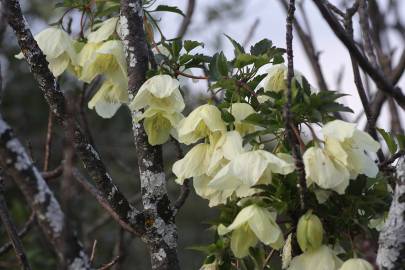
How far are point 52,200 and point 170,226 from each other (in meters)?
0.56

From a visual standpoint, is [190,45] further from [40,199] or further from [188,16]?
[188,16]

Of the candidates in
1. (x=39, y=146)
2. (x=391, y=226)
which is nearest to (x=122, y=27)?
(x=391, y=226)

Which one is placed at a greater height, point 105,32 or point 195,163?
point 105,32

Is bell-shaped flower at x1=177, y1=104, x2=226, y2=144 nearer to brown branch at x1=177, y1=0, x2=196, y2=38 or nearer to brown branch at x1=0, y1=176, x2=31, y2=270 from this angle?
brown branch at x1=0, y1=176, x2=31, y2=270

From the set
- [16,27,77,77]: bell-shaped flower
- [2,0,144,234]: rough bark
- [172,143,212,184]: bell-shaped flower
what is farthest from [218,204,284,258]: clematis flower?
[16,27,77,77]: bell-shaped flower

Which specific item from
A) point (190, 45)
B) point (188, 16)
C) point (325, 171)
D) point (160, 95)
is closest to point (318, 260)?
point (325, 171)

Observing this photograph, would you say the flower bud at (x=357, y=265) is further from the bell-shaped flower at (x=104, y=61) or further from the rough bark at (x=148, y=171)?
the bell-shaped flower at (x=104, y=61)

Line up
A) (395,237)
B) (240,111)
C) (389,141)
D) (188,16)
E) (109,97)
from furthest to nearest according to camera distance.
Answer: (188,16)
(109,97)
(389,141)
(240,111)
(395,237)

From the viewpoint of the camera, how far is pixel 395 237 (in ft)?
3.70

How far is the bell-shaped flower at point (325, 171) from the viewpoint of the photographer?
1188mm

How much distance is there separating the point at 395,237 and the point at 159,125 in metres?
0.60

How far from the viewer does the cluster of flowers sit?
1.64 meters

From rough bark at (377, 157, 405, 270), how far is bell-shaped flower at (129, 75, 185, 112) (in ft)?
1.72

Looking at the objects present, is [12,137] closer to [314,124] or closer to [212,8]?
[314,124]
